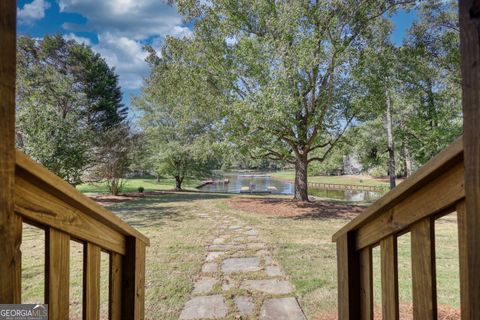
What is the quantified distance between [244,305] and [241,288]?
1.25 feet

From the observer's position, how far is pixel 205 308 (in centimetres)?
278

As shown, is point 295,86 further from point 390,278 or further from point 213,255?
point 390,278

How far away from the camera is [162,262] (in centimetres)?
419

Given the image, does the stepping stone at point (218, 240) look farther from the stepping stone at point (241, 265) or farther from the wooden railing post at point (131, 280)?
the wooden railing post at point (131, 280)

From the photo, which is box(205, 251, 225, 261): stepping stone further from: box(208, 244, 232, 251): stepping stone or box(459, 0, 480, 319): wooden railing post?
box(459, 0, 480, 319): wooden railing post

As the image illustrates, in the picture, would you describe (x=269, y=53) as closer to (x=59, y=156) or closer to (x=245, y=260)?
(x=245, y=260)

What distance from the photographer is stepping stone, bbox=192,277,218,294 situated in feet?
10.4

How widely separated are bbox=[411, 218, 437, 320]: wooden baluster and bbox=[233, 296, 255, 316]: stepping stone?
6.28 feet

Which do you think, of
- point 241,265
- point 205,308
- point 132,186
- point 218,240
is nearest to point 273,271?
point 241,265

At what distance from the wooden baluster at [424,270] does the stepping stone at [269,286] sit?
2.26 m

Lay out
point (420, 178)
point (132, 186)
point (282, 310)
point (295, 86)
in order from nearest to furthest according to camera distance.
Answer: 1. point (420, 178)
2. point (282, 310)
3. point (295, 86)
4. point (132, 186)

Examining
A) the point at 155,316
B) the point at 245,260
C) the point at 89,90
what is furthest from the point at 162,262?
the point at 89,90

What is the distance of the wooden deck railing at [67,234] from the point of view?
0.92 metres

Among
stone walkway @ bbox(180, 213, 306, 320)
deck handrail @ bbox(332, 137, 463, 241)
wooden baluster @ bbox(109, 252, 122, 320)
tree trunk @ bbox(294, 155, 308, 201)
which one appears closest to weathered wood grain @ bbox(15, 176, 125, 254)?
wooden baluster @ bbox(109, 252, 122, 320)
